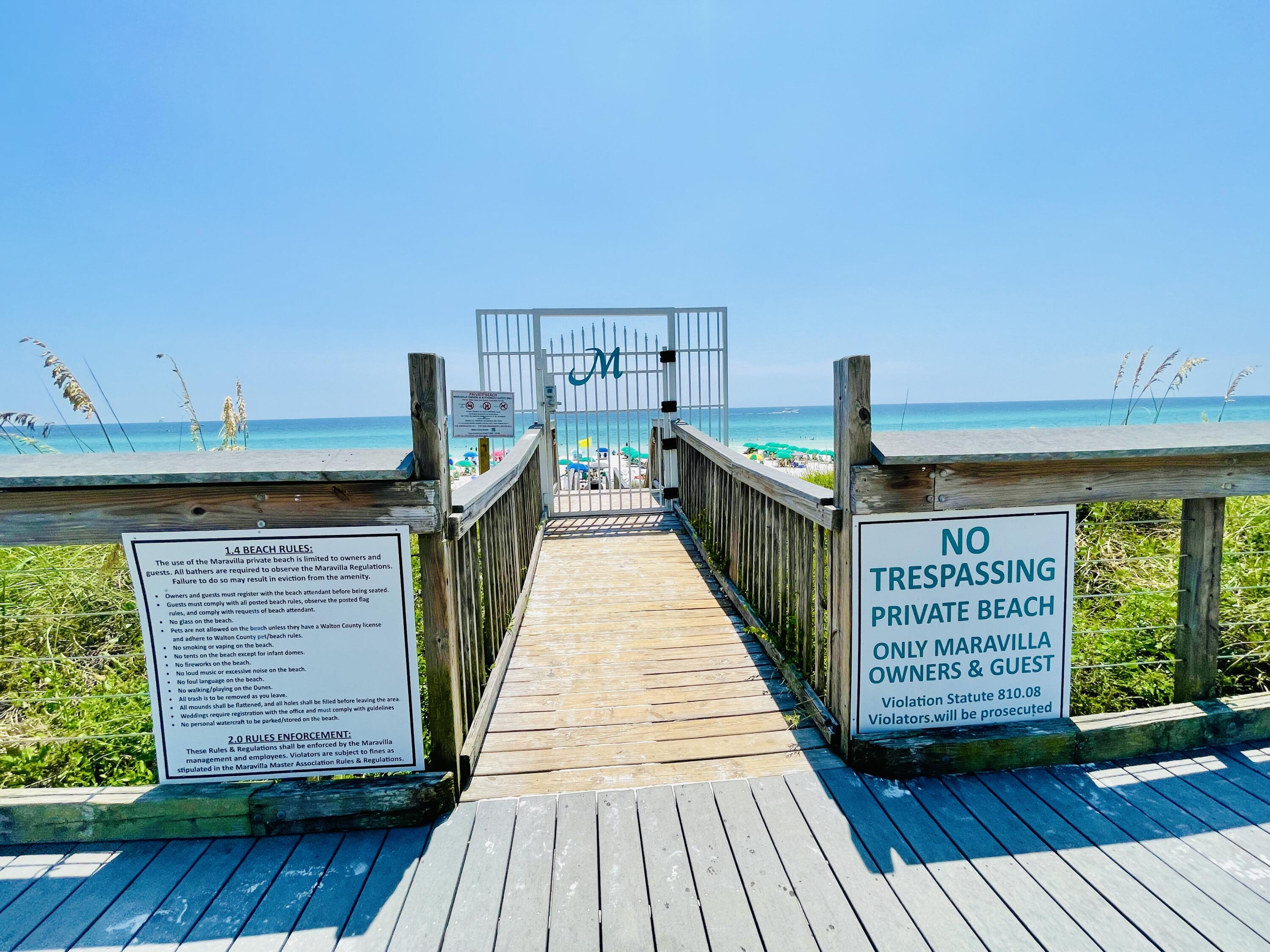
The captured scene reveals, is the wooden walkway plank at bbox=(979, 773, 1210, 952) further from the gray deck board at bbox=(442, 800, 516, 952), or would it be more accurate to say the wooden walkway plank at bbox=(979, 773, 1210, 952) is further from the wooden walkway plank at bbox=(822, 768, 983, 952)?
the gray deck board at bbox=(442, 800, 516, 952)

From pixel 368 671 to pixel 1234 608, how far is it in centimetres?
434

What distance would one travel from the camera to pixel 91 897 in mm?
1738

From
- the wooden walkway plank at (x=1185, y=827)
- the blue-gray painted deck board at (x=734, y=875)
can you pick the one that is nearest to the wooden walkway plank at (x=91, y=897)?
the blue-gray painted deck board at (x=734, y=875)

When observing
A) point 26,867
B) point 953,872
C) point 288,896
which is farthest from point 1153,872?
point 26,867

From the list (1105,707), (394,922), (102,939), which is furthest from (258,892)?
(1105,707)

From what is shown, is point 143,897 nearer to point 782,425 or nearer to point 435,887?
point 435,887

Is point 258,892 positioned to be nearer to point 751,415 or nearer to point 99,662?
point 99,662

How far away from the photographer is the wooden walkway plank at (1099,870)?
4.96 feet

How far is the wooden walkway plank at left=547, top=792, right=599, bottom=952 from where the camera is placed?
1.56 meters

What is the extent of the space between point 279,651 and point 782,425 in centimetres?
5872

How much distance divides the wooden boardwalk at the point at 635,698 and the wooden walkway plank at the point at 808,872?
15 centimetres

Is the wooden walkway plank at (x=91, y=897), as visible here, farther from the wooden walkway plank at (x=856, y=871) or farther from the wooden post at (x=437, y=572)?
the wooden walkway plank at (x=856, y=871)

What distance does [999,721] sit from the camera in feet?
7.52

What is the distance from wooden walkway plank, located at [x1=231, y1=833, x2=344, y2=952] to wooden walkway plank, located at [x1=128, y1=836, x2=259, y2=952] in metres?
0.16
